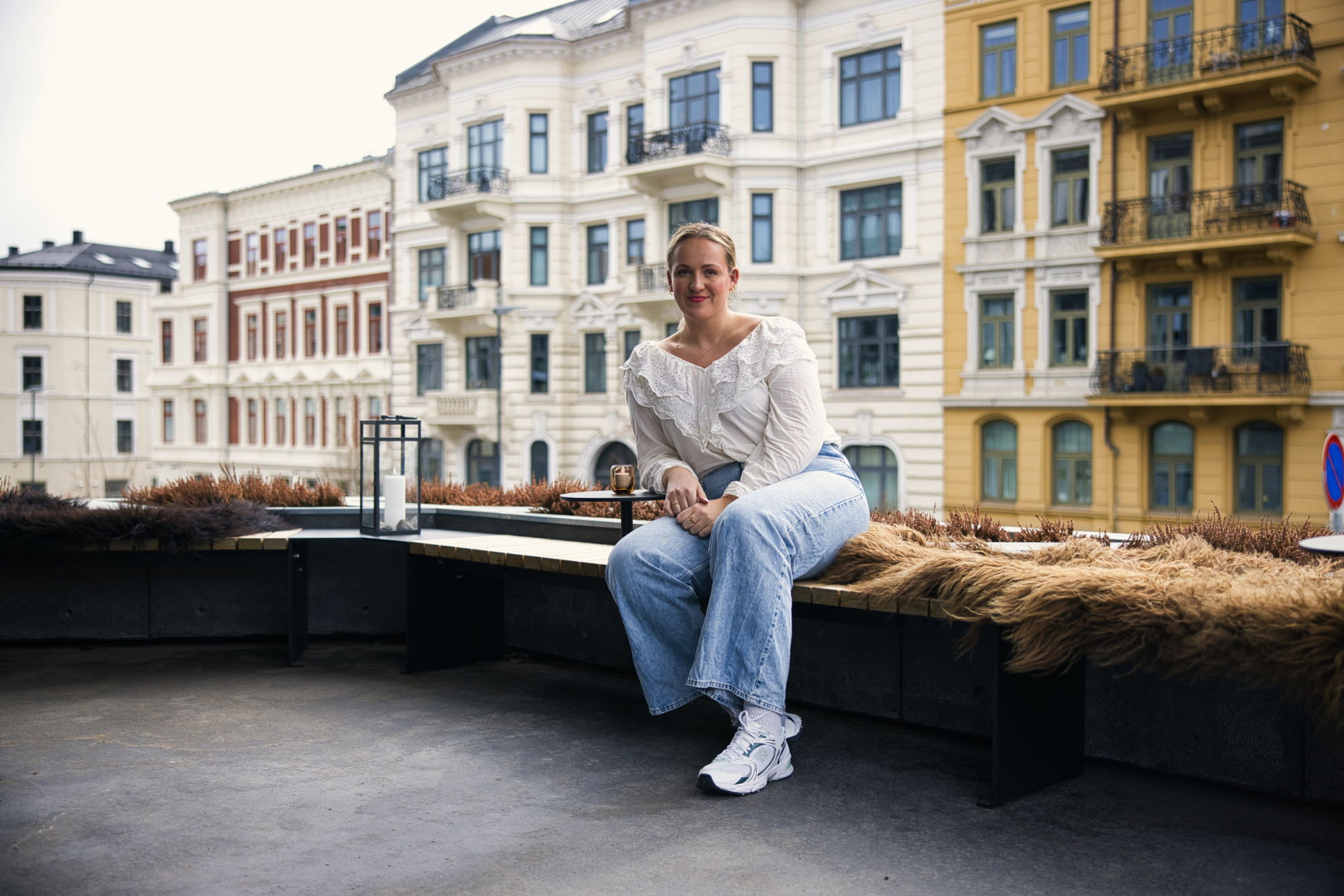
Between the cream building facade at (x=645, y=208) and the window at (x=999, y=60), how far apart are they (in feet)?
3.26

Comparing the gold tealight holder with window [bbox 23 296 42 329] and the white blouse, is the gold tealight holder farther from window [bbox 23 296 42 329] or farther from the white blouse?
window [bbox 23 296 42 329]

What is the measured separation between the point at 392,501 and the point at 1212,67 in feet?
68.4

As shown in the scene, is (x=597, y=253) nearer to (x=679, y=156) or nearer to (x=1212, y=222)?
(x=679, y=156)

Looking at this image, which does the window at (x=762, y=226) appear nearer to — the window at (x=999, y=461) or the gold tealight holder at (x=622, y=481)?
the window at (x=999, y=461)

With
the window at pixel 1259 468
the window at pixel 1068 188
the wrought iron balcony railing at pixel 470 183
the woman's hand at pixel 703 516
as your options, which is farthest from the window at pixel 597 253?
the woman's hand at pixel 703 516

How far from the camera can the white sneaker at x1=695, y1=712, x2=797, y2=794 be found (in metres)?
3.70

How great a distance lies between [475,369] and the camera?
114 ft

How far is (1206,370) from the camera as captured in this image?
73.7 ft

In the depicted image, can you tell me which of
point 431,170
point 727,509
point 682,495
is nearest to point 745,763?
point 727,509

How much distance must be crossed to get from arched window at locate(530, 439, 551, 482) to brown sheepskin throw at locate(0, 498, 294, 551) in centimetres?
2650

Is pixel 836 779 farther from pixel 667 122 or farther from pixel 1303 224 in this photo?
pixel 667 122

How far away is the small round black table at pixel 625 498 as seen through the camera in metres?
4.64

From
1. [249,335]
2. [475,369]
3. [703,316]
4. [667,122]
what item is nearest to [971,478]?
[667,122]

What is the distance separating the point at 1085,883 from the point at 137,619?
567 centimetres
